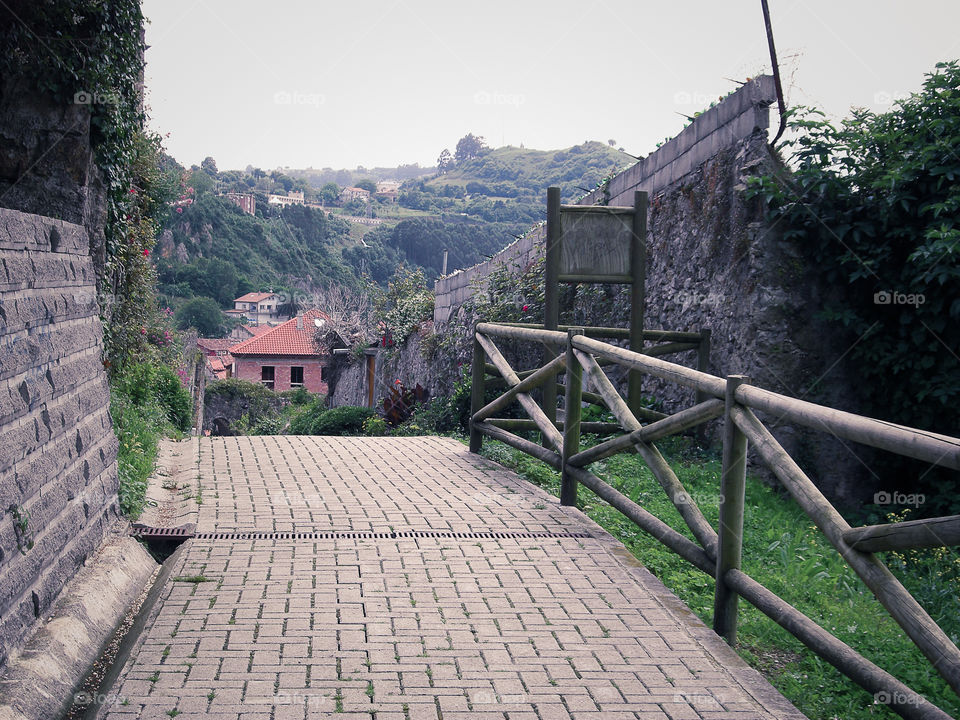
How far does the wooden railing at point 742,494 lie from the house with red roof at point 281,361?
40270mm

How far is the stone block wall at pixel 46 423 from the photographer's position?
2.97 metres

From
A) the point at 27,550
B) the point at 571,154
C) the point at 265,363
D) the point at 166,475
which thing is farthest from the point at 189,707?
the point at 571,154

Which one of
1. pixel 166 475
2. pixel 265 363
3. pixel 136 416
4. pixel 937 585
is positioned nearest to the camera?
pixel 937 585

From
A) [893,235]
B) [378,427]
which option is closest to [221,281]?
[378,427]

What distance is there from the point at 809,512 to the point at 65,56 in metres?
6.39

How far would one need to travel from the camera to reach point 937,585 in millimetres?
4398

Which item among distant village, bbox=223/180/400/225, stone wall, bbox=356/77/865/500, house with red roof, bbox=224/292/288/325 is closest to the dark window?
house with red roof, bbox=224/292/288/325

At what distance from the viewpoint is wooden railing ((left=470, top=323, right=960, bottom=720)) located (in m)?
2.25

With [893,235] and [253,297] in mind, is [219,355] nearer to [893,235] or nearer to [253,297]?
[253,297]

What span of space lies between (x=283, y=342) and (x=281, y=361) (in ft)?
3.96

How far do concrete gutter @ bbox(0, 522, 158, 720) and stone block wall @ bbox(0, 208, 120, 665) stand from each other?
6 centimetres

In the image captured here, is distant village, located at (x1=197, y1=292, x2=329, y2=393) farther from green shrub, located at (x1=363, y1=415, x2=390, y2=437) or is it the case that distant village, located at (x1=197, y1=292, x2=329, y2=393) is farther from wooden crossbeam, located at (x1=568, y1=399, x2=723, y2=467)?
wooden crossbeam, located at (x1=568, y1=399, x2=723, y2=467)

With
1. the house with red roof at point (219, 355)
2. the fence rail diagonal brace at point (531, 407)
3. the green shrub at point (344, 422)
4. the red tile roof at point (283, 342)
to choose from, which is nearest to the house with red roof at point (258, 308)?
the house with red roof at point (219, 355)

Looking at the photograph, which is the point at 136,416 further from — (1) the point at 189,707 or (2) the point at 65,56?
(1) the point at 189,707
